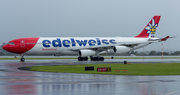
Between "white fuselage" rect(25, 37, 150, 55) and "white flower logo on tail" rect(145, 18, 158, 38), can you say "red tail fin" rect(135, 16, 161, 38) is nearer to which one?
"white flower logo on tail" rect(145, 18, 158, 38)

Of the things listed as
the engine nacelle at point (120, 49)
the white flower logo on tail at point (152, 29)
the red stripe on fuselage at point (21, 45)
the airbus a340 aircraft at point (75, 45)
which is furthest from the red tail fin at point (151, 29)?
the red stripe on fuselage at point (21, 45)

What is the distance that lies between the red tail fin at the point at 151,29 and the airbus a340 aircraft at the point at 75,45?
9.59 feet

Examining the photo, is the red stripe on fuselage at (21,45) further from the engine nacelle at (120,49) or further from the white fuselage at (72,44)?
the engine nacelle at (120,49)

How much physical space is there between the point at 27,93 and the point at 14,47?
38.2m

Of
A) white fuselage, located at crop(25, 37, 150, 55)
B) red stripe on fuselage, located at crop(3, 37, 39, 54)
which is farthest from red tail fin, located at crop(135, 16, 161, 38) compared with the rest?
red stripe on fuselage, located at crop(3, 37, 39, 54)

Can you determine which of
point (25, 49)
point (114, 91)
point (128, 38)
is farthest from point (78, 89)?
point (128, 38)

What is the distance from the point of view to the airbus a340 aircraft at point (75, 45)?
4941 centimetres

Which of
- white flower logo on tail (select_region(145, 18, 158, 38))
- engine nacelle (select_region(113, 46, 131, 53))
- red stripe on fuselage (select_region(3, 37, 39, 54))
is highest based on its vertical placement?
white flower logo on tail (select_region(145, 18, 158, 38))

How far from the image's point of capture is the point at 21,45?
49.0m

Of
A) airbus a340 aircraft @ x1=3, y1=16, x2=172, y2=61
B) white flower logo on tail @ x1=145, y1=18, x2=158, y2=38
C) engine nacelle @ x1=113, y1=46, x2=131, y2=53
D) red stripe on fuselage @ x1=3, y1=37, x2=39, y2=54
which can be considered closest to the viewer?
red stripe on fuselage @ x1=3, y1=37, x2=39, y2=54

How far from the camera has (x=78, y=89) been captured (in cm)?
1379

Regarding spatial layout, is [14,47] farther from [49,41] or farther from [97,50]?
Answer: [97,50]

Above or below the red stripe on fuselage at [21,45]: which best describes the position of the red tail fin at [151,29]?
above

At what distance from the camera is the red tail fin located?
60.1 metres
